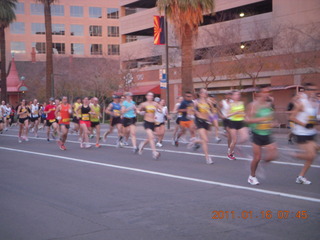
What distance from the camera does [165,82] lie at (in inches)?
996

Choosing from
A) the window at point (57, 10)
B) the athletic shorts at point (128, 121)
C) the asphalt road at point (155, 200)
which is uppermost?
the window at point (57, 10)

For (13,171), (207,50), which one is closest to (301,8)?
(207,50)

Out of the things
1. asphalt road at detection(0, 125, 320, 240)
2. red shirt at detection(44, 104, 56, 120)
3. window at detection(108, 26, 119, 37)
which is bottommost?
asphalt road at detection(0, 125, 320, 240)

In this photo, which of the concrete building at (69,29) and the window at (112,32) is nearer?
the concrete building at (69,29)

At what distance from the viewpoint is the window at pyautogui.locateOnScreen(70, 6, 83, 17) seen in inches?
2852

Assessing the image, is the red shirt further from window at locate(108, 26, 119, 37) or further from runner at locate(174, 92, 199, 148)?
window at locate(108, 26, 119, 37)

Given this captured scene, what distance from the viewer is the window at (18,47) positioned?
69.9m

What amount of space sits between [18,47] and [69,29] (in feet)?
28.9

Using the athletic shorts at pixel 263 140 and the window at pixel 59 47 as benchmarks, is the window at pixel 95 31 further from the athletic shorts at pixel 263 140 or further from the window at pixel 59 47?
the athletic shorts at pixel 263 140

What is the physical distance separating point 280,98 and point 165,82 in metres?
6.96

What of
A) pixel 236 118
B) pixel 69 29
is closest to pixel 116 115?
pixel 236 118

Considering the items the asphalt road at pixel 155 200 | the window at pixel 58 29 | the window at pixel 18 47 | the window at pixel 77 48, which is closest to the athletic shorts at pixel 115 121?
the asphalt road at pixel 155 200

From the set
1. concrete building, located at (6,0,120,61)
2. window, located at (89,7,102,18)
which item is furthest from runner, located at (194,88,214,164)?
window, located at (89,7,102,18)

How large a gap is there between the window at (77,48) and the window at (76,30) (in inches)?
66.9
